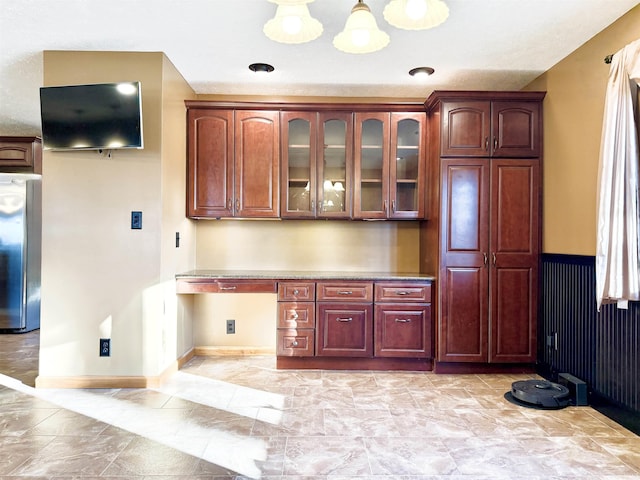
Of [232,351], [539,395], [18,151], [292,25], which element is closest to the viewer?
[292,25]

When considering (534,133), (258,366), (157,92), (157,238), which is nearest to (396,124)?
(534,133)

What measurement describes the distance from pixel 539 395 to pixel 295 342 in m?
1.87

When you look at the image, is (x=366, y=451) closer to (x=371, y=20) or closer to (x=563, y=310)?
(x=563, y=310)

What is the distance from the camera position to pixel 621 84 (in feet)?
8.06

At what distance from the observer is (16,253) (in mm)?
5047

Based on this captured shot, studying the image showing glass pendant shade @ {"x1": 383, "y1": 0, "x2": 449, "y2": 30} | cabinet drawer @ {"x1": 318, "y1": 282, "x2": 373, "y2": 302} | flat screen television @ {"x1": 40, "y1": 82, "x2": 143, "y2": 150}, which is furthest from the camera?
cabinet drawer @ {"x1": 318, "y1": 282, "x2": 373, "y2": 302}

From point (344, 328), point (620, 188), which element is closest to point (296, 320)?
point (344, 328)

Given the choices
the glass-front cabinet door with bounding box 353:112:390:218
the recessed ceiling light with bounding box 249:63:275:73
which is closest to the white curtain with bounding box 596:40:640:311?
the glass-front cabinet door with bounding box 353:112:390:218

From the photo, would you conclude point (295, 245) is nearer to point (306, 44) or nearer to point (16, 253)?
point (306, 44)

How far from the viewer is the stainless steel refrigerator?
5.00 metres

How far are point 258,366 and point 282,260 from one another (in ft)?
3.36

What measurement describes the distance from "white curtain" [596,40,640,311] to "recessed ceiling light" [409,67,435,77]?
51.5 inches

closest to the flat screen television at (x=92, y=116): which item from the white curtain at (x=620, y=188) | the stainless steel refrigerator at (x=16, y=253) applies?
the stainless steel refrigerator at (x=16, y=253)

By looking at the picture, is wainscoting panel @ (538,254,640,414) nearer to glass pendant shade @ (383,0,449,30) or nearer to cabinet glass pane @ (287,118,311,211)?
glass pendant shade @ (383,0,449,30)
